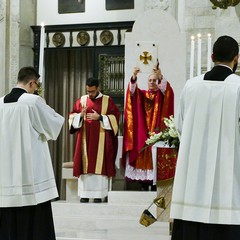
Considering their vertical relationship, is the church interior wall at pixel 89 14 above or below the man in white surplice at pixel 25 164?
above

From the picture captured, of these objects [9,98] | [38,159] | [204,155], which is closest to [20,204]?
[38,159]

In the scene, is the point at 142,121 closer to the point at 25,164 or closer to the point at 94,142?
the point at 94,142

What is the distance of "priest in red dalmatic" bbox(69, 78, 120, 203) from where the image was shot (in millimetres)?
8793

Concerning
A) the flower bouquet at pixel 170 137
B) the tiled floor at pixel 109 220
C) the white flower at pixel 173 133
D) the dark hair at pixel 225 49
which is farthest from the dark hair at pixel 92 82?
the dark hair at pixel 225 49

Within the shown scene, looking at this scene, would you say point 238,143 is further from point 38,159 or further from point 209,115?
point 38,159

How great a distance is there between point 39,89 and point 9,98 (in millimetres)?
323

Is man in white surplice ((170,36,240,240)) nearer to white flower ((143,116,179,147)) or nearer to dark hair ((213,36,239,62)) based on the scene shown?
dark hair ((213,36,239,62))

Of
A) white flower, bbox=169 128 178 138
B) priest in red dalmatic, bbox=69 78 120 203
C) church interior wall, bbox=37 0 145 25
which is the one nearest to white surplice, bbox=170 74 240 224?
white flower, bbox=169 128 178 138

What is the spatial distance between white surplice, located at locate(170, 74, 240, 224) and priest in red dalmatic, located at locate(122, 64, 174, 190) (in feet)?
14.5

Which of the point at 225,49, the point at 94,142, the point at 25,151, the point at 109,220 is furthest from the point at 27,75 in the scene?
the point at 94,142

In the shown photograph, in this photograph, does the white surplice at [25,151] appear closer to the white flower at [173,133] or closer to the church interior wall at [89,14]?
the white flower at [173,133]

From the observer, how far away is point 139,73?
356 inches

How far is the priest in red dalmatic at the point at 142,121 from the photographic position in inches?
340

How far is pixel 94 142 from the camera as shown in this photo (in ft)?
29.3
